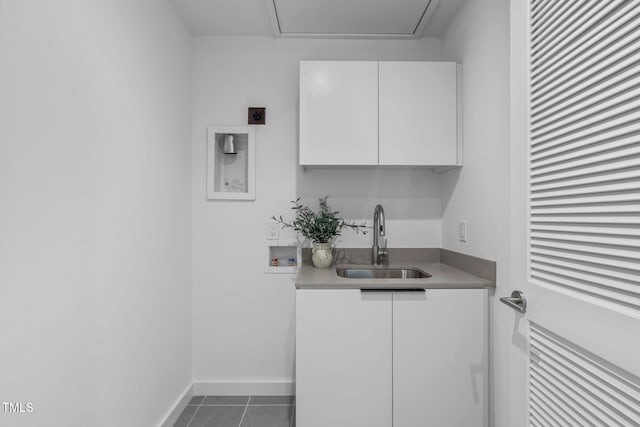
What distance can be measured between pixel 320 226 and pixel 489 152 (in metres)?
1.01

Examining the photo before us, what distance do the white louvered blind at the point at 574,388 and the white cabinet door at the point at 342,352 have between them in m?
0.69

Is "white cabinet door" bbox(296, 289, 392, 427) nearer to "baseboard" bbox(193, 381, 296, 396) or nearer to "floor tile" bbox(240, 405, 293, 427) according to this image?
"floor tile" bbox(240, 405, 293, 427)

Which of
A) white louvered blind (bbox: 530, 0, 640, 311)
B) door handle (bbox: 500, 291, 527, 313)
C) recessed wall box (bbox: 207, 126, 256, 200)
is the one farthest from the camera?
recessed wall box (bbox: 207, 126, 256, 200)

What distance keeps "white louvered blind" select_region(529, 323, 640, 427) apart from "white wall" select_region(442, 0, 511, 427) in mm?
474

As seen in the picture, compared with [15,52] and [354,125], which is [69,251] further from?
[354,125]

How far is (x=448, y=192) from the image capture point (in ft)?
7.35

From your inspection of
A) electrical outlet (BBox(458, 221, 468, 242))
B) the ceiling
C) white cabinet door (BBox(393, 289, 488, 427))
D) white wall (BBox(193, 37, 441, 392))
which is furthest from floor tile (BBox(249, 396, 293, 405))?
the ceiling

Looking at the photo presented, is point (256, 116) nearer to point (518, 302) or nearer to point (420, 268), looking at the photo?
point (420, 268)

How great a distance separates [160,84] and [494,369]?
7.16 feet

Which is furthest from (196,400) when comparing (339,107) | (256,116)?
(339,107)

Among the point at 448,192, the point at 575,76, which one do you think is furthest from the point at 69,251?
the point at 448,192

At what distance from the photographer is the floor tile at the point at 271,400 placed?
87.4 inches

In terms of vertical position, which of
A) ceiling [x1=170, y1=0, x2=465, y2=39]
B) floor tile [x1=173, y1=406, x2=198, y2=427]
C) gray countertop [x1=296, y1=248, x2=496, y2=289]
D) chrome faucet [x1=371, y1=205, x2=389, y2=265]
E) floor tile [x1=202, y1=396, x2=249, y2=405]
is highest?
ceiling [x1=170, y1=0, x2=465, y2=39]

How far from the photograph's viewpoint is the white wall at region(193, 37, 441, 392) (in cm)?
235
